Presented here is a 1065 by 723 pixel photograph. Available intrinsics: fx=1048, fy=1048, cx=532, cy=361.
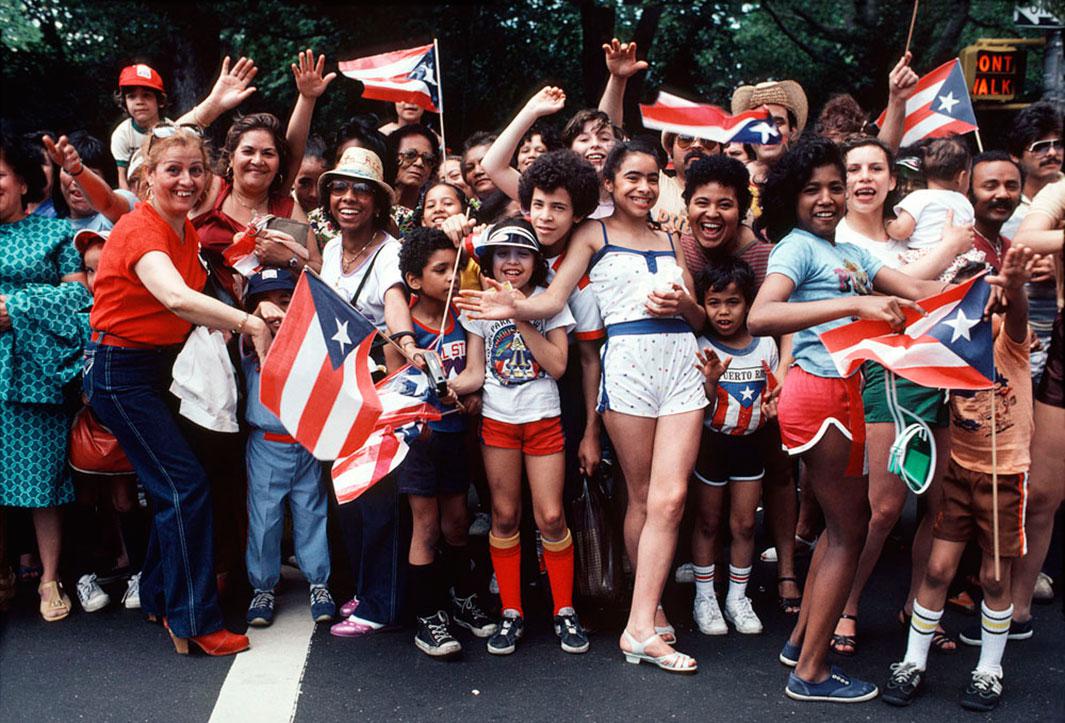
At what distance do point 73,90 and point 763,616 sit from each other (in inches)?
523

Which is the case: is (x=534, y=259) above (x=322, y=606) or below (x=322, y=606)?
above

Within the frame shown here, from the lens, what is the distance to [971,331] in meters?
3.70

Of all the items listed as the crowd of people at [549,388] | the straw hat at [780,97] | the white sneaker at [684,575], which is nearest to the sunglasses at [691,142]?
the crowd of people at [549,388]

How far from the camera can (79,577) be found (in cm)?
521

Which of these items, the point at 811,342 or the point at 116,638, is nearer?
the point at 811,342

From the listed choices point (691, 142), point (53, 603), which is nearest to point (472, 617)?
point (53, 603)

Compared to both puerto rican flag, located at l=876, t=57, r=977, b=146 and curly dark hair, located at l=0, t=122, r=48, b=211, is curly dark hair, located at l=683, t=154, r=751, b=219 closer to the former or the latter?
puerto rican flag, located at l=876, t=57, r=977, b=146

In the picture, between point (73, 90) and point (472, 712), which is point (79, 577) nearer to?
point (472, 712)

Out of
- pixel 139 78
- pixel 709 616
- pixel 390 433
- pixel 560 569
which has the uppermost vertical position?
pixel 139 78

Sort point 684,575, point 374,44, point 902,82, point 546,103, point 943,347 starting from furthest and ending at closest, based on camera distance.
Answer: point 374,44 < point 902,82 < point 684,575 < point 546,103 < point 943,347

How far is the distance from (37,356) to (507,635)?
101 inches

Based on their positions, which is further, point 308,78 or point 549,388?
point 308,78

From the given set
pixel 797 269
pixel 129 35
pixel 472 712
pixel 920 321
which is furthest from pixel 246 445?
pixel 129 35

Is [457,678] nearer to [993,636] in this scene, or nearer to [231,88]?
[993,636]
